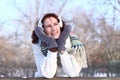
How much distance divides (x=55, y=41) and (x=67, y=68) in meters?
0.12

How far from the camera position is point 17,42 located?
14648mm

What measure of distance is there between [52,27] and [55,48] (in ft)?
0.27

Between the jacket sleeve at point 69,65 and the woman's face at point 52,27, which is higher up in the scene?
the woman's face at point 52,27

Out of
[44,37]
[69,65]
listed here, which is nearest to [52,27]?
[44,37]

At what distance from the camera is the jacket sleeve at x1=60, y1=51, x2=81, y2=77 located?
1.54m

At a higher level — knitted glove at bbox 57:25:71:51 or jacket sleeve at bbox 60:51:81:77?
knitted glove at bbox 57:25:71:51

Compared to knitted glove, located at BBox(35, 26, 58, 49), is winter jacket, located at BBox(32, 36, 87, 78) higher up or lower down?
lower down

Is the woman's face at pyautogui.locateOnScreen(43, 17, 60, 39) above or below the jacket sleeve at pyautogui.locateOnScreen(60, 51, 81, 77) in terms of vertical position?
above

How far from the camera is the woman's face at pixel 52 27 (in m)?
1.53

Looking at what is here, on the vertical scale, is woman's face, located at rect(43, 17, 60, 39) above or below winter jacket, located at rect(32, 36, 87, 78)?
above

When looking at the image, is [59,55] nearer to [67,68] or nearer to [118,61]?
[67,68]

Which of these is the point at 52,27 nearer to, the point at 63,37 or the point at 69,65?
the point at 63,37

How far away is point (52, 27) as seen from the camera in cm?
154

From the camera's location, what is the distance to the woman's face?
1.53 m
